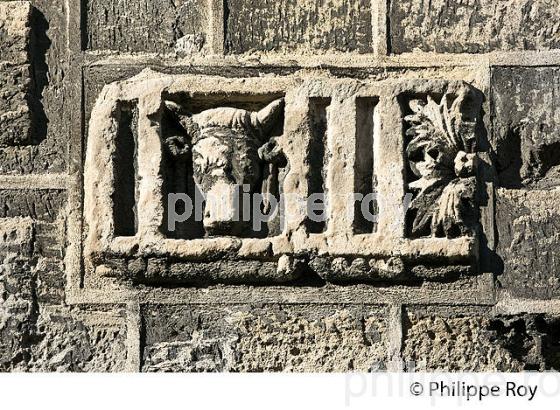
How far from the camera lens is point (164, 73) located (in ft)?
11.8

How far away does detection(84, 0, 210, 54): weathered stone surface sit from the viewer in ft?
11.9

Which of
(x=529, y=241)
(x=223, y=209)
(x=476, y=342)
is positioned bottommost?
(x=476, y=342)

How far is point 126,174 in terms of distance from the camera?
11.7 ft

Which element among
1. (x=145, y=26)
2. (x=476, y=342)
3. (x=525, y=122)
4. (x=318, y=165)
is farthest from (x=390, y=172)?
(x=145, y=26)

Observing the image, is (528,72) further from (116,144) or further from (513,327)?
(116,144)

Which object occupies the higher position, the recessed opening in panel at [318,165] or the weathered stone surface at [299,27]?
the weathered stone surface at [299,27]

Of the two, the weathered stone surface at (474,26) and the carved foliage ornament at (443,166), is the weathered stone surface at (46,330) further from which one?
the weathered stone surface at (474,26)

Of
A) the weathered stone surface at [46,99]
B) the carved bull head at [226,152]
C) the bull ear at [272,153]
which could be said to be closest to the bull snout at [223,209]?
the carved bull head at [226,152]

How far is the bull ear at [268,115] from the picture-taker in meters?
3.55

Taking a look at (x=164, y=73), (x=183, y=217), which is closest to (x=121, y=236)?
(x=183, y=217)

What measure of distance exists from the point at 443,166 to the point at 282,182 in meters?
0.48

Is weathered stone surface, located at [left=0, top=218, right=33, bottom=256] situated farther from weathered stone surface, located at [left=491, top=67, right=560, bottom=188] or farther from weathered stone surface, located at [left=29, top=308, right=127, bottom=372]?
weathered stone surface, located at [left=491, top=67, right=560, bottom=188]

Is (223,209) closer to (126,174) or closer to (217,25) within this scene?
(126,174)

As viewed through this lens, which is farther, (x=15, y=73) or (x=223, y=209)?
(x=15, y=73)
